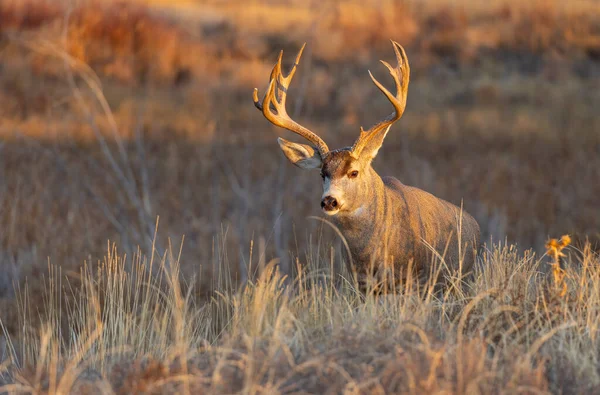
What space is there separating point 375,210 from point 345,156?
1.61 feet

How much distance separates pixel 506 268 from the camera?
7.68m

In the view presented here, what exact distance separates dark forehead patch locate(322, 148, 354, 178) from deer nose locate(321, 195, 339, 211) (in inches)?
11.0

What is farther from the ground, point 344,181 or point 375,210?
point 344,181

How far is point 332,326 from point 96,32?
19.3 meters

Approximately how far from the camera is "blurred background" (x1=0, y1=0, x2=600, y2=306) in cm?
1697

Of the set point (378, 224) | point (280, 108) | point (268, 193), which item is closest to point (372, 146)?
point (378, 224)

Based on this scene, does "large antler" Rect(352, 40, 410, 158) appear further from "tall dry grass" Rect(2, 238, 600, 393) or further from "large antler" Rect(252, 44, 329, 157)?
"tall dry grass" Rect(2, 238, 600, 393)

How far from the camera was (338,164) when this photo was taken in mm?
8430

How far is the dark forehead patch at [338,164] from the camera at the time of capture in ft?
27.6

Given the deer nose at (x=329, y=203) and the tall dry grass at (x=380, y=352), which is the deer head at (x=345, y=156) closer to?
the deer nose at (x=329, y=203)

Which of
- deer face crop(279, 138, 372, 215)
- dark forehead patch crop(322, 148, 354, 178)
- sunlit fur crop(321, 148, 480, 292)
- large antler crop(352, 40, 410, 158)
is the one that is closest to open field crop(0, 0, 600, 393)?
sunlit fur crop(321, 148, 480, 292)

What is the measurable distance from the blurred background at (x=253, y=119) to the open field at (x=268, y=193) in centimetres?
7

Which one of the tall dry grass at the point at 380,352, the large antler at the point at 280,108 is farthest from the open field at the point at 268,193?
the large antler at the point at 280,108

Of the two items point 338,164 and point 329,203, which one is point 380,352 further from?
point 338,164
